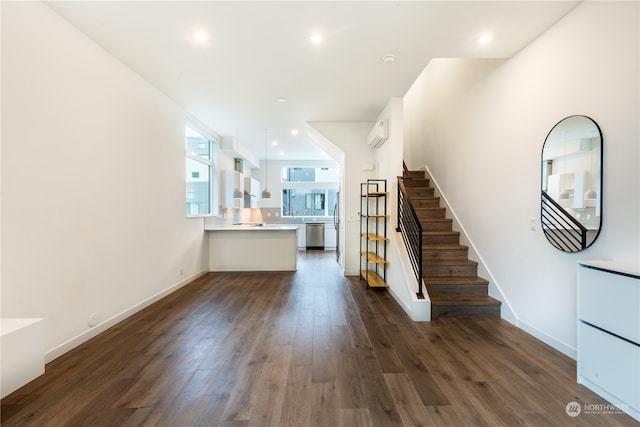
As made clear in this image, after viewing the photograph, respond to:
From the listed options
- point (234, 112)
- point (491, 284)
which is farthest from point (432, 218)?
point (234, 112)

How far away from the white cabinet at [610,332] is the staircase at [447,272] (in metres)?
1.30

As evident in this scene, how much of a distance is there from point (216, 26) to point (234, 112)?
7.43 ft

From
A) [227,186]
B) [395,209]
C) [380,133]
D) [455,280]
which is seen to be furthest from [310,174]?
[455,280]

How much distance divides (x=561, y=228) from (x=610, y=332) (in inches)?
37.9

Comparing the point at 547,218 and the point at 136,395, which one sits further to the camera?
the point at 547,218

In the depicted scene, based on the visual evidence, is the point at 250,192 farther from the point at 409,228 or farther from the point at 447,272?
the point at 447,272

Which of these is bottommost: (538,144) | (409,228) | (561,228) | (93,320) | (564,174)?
(93,320)

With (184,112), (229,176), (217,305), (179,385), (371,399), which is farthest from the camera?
(229,176)

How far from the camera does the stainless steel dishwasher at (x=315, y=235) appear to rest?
894 centimetres

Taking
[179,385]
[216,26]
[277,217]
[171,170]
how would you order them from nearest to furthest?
[179,385]
[216,26]
[171,170]
[277,217]

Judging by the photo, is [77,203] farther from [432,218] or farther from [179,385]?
[432,218]

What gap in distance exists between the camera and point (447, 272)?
12.1 feet

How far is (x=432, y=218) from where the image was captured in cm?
455

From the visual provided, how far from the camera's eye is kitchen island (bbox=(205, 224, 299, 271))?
5727 millimetres
